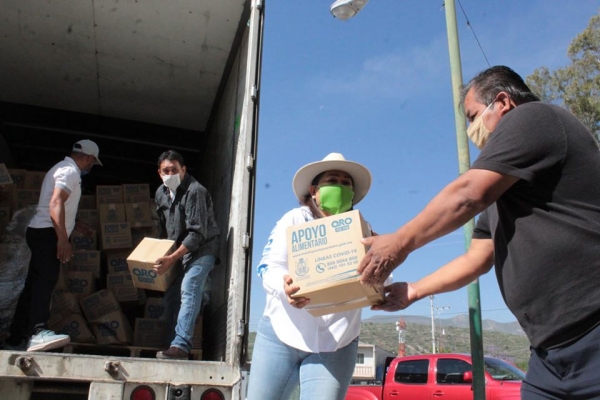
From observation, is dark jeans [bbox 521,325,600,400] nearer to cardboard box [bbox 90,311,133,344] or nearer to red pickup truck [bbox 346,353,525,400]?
cardboard box [bbox 90,311,133,344]

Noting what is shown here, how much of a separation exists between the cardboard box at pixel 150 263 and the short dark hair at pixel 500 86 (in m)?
2.74

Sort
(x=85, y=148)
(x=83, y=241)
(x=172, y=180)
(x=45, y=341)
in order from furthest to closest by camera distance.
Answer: (x=83, y=241)
(x=85, y=148)
(x=172, y=180)
(x=45, y=341)

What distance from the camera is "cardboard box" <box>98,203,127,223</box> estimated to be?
19.7 feet

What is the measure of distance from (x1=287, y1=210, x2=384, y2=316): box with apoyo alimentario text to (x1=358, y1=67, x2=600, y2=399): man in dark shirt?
0.43 m

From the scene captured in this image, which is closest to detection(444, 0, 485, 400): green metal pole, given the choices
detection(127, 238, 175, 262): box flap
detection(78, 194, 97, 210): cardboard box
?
detection(127, 238, 175, 262): box flap

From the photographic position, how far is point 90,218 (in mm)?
6098

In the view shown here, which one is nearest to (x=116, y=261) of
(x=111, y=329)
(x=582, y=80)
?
(x=111, y=329)

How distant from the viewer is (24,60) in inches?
233

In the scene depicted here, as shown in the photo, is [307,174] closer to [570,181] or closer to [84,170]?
[570,181]

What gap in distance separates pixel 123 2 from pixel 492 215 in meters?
3.78

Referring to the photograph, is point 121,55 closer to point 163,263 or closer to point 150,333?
point 163,263

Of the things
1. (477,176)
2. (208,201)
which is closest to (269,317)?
(477,176)

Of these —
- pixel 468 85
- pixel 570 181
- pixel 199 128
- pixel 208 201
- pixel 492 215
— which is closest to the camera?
pixel 570 181

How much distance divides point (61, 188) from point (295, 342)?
2.36 m
